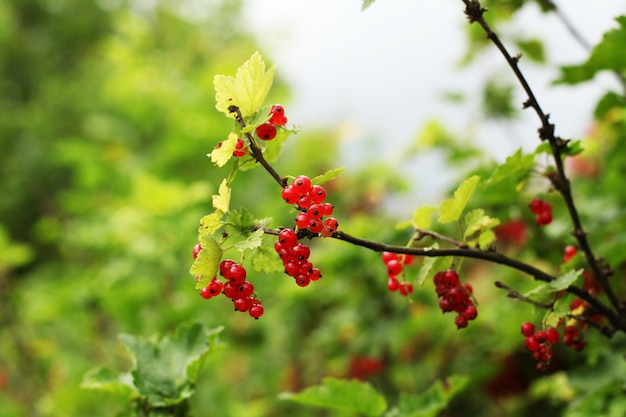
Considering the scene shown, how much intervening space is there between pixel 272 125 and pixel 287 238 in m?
0.22

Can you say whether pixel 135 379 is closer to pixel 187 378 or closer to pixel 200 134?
pixel 187 378

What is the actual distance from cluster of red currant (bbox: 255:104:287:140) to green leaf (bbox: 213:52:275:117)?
0.11 ft

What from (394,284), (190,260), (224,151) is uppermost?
(190,260)

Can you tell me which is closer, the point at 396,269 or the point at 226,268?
the point at 226,268

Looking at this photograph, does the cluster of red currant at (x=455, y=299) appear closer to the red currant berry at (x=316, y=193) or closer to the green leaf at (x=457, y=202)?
the green leaf at (x=457, y=202)

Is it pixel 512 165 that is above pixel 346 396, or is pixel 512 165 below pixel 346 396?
above

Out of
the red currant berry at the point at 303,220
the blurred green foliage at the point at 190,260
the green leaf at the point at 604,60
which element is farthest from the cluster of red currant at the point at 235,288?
the green leaf at the point at 604,60

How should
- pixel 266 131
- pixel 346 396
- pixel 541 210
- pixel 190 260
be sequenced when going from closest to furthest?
pixel 266 131
pixel 541 210
pixel 346 396
pixel 190 260

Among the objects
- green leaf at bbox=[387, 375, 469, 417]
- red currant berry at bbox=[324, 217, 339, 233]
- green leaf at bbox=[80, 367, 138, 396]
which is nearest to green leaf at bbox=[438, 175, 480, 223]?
A: red currant berry at bbox=[324, 217, 339, 233]

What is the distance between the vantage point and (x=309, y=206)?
832mm

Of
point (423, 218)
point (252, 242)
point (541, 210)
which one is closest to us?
point (252, 242)

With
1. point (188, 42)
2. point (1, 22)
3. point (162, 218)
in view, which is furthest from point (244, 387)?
point (1, 22)

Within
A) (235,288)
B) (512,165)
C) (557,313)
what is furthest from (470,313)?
(235,288)

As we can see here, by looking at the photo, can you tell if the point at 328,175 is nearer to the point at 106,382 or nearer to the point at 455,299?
the point at 455,299
